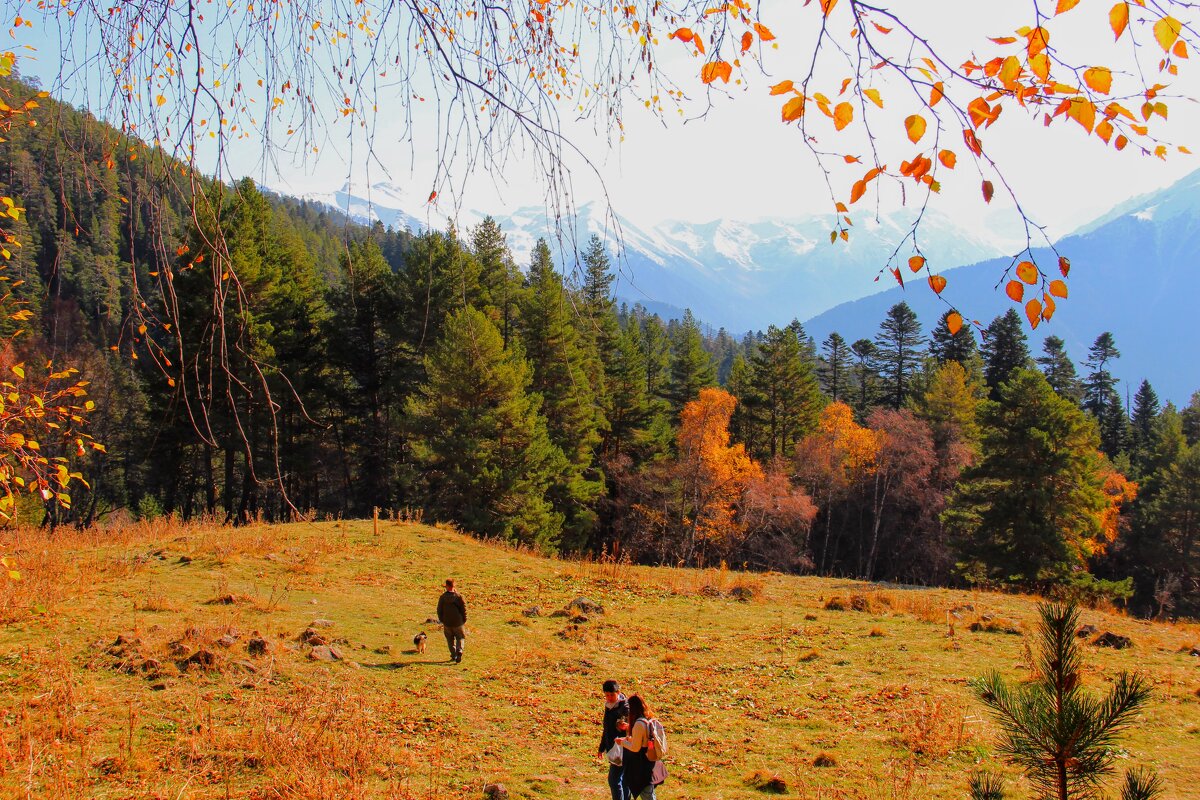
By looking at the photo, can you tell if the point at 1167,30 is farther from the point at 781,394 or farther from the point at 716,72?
the point at 781,394

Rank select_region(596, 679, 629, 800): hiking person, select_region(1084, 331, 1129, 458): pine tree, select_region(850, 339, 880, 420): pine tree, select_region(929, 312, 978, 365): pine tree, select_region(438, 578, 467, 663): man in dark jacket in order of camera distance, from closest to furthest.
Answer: select_region(596, 679, 629, 800): hiking person, select_region(438, 578, 467, 663): man in dark jacket, select_region(929, 312, 978, 365): pine tree, select_region(1084, 331, 1129, 458): pine tree, select_region(850, 339, 880, 420): pine tree

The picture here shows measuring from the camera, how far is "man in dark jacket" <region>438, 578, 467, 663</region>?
9.05 metres

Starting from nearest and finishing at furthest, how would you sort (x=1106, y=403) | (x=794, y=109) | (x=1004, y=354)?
(x=794, y=109)
(x=1004, y=354)
(x=1106, y=403)

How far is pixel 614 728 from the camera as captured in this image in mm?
5652

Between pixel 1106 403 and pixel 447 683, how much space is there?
193ft

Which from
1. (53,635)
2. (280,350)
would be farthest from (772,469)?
(53,635)

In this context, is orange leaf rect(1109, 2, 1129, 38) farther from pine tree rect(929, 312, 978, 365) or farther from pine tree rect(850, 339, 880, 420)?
pine tree rect(850, 339, 880, 420)

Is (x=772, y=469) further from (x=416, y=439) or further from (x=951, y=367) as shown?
(x=416, y=439)

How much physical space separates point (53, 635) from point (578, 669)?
6011mm

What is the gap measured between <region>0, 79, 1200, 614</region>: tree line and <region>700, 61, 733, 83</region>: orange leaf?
13.1 metres

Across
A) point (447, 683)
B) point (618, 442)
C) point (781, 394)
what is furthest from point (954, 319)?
point (781, 394)

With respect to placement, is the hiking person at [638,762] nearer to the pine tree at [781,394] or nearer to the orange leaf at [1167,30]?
the orange leaf at [1167,30]

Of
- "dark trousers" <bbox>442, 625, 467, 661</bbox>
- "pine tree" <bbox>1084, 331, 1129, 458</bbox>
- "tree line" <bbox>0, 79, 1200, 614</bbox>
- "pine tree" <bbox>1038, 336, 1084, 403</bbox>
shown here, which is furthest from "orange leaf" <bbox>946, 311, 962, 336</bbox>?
"pine tree" <bbox>1084, 331, 1129, 458</bbox>

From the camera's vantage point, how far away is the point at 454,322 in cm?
2391
